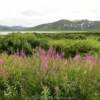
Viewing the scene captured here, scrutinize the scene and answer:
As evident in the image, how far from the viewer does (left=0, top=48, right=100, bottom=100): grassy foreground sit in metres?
5.69

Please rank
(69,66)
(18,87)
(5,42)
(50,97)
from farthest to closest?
(5,42)
(69,66)
(18,87)
(50,97)

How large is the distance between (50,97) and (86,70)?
1.06m

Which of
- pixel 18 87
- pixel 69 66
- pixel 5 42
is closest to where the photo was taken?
pixel 18 87

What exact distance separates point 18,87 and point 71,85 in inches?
36.6

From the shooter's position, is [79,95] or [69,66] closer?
[79,95]

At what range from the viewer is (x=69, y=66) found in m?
6.40

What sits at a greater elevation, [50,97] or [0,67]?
[0,67]

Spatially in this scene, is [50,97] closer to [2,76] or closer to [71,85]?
[71,85]

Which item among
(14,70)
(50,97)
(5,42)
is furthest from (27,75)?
(5,42)

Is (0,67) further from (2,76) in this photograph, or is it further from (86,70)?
(86,70)

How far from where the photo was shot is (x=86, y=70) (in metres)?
6.25

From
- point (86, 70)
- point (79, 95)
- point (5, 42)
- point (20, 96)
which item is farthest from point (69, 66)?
point (5, 42)

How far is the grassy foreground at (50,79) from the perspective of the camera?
18.7 ft

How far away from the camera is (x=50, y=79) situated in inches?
234
